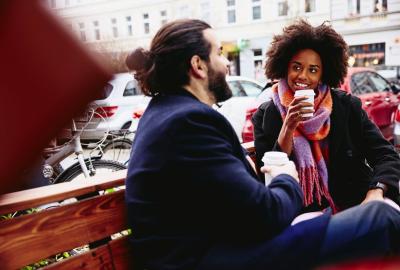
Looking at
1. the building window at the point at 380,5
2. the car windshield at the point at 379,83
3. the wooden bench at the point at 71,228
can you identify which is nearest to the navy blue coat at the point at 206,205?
the wooden bench at the point at 71,228

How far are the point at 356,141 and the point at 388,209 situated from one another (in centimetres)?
97

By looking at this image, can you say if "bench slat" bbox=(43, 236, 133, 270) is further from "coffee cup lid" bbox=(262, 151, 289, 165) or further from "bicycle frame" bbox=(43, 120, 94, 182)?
"bicycle frame" bbox=(43, 120, 94, 182)

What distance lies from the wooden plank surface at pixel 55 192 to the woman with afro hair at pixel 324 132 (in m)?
0.97

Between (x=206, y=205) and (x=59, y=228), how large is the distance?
0.60 m

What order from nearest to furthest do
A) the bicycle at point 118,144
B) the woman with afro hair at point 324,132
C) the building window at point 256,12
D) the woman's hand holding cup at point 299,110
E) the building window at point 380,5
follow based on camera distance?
the woman's hand holding cup at point 299,110, the woman with afro hair at point 324,132, the bicycle at point 118,144, the building window at point 380,5, the building window at point 256,12

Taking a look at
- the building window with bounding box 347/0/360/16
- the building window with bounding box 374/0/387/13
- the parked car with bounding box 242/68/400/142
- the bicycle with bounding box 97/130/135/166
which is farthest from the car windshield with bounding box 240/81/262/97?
the building window with bounding box 347/0/360/16

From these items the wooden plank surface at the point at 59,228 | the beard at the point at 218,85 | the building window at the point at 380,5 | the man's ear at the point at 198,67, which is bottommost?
the wooden plank surface at the point at 59,228

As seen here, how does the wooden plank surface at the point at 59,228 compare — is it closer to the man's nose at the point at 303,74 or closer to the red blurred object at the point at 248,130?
the man's nose at the point at 303,74

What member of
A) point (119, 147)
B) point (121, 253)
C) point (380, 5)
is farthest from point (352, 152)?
point (380, 5)

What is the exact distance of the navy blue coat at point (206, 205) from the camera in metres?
1.29

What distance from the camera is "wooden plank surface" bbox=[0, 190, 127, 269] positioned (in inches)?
54.9

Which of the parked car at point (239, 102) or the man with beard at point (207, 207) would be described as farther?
the parked car at point (239, 102)

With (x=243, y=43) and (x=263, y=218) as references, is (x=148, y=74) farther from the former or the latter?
(x=243, y=43)

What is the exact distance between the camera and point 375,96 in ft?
19.9
